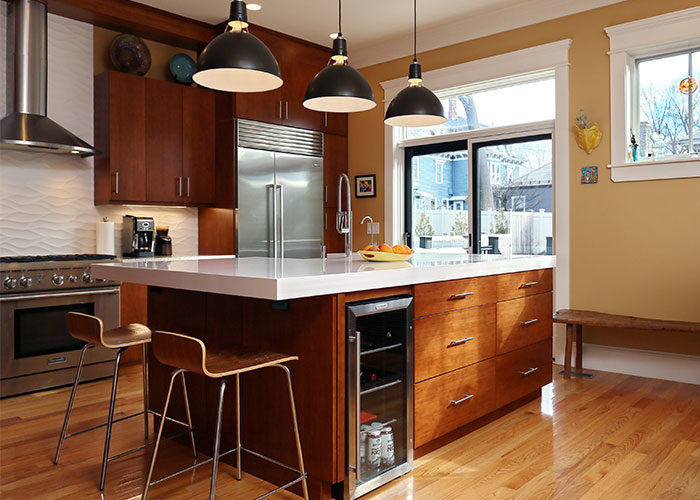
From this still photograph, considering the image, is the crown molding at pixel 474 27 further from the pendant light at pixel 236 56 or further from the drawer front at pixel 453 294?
the pendant light at pixel 236 56

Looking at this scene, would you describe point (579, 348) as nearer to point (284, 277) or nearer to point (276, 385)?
point (276, 385)

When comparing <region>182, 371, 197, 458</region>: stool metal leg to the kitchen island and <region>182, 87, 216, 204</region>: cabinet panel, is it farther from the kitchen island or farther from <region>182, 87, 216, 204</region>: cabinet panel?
<region>182, 87, 216, 204</region>: cabinet panel

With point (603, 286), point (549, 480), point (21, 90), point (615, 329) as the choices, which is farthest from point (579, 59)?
point (21, 90)

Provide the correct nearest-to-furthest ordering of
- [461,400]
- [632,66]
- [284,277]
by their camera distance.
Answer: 1. [284,277]
2. [461,400]
3. [632,66]

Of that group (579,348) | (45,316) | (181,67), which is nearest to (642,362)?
(579,348)

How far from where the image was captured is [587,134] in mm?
4391

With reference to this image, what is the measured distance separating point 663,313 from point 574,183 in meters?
1.18

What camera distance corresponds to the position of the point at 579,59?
452 centimetres

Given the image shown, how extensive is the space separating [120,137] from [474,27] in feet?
10.6

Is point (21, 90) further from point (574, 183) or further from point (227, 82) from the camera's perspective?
point (574, 183)

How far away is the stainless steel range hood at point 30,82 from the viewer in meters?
4.09

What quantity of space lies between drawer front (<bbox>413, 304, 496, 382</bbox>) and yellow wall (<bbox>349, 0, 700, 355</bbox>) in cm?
183

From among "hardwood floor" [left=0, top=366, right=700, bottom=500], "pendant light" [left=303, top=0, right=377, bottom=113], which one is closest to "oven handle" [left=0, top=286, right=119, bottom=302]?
"hardwood floor" [left=0, top=366, right=700, bottom=500]

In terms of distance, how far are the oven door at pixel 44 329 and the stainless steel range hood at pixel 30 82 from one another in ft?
3.63
